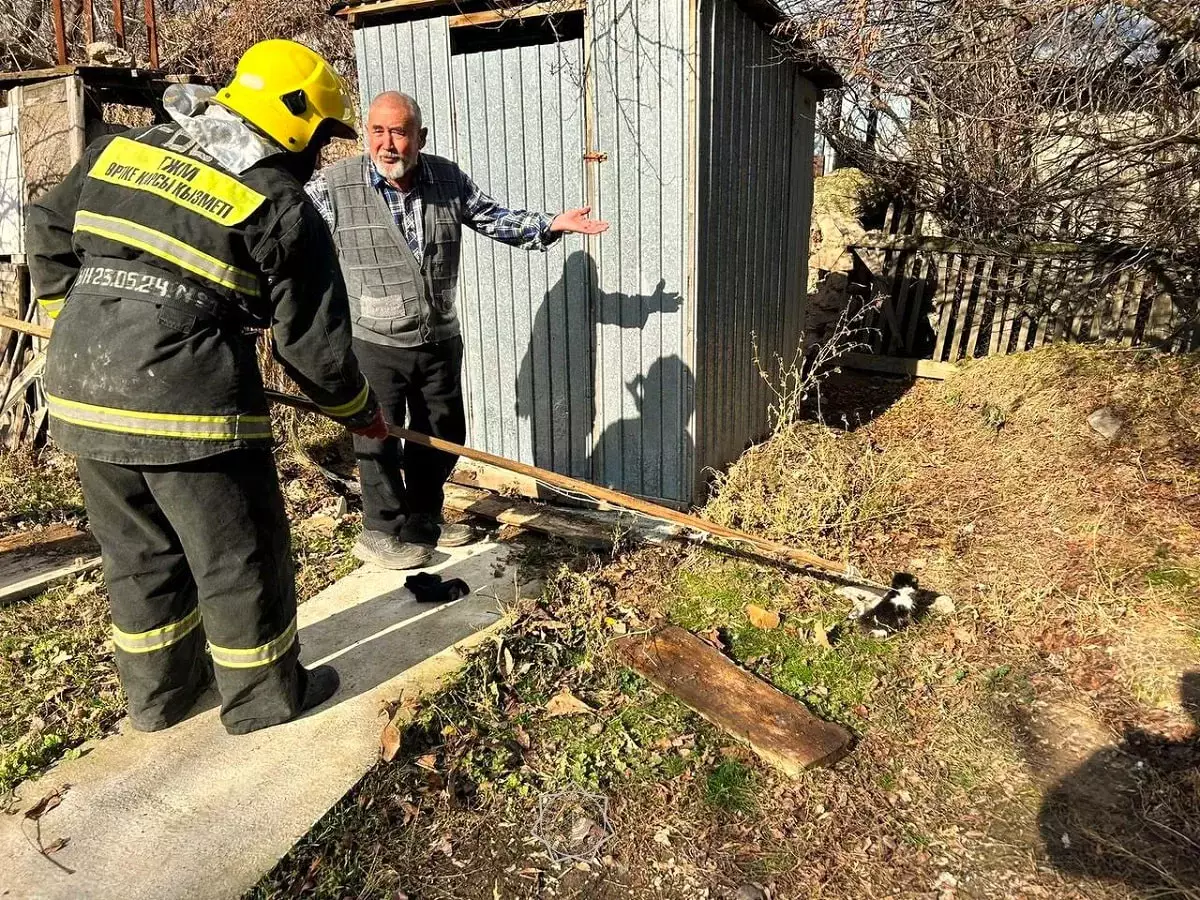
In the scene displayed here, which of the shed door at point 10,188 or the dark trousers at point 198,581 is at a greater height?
the shed door at point 10,188

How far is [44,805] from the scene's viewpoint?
2566 millimetres

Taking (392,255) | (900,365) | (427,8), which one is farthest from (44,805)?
(900,365)

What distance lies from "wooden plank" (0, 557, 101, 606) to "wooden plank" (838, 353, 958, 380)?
7.55 metres

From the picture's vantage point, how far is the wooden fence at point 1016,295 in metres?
7.49

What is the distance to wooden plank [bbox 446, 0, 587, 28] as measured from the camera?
4.44m

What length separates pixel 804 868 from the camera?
2482 mm

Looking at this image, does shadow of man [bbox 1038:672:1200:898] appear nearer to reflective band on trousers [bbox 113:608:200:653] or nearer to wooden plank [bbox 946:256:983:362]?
reflective band on trousers [bbox 113:608:200:653]

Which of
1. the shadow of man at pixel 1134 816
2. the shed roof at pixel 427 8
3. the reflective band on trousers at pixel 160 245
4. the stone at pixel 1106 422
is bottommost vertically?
the shadow of man at pixel 1134 816

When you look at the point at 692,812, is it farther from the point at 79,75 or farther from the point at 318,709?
the point at 79,75

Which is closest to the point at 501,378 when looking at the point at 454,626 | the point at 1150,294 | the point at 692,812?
the point at 454,626

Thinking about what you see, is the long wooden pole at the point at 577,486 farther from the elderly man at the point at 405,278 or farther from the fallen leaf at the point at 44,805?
the fallen leaf at the point at 44,805

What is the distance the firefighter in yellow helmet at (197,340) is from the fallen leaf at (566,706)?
106cm

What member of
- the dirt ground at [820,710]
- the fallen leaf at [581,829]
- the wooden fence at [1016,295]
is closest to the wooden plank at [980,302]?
the wooden fence at [1016,295]

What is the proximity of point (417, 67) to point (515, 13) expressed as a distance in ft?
2.66
